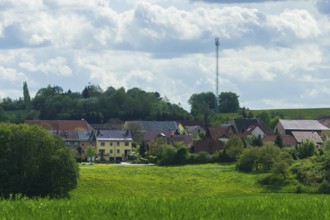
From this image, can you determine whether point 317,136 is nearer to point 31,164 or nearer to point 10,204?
point 31,164

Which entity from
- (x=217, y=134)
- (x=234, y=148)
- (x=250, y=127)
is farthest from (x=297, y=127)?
(x=234, y=148)

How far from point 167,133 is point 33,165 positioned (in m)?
103

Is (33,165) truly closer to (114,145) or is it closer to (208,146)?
(208,146)

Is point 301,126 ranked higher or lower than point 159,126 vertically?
lower

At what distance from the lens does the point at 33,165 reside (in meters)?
67.4

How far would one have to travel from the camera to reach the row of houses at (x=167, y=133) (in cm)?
13535

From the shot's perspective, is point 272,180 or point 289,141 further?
point 289,141

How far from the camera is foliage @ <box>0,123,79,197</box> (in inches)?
2601

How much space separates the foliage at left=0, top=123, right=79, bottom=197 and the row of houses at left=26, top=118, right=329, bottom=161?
51.1 m

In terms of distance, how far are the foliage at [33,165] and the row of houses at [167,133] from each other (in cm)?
5107

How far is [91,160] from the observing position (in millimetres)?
121375

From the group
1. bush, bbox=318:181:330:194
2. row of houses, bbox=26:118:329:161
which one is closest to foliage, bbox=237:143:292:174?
bush, bbox=318:181:330:194

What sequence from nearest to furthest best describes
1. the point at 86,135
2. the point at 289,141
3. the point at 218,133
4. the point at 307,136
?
the point at 289,141
the point at 86,135
the point at 307,136
the point at 218,133

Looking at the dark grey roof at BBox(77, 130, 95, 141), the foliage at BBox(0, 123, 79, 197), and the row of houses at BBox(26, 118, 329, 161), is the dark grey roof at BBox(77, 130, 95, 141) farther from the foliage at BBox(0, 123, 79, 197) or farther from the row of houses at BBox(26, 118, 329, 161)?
the foliage at BBox(0, 123, 79, 197)
